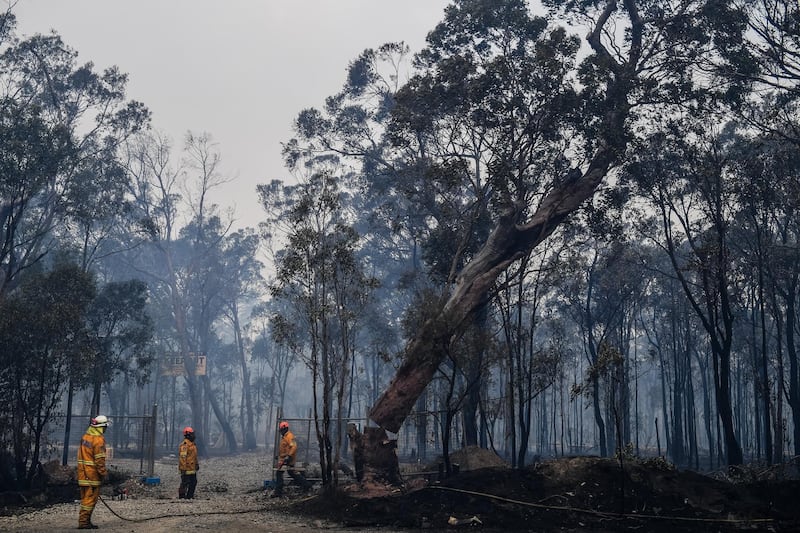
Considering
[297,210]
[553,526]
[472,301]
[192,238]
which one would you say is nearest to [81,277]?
[297,210]

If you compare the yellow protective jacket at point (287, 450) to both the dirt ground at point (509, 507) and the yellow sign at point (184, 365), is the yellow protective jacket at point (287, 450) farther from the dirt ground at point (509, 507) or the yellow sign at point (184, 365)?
the yellow sign at point (184, 365)

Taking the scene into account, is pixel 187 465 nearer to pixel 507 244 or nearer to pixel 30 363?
pixel 30 363

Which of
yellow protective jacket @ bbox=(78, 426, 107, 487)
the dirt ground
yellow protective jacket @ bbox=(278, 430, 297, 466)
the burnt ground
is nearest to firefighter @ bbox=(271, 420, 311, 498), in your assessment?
yellow protective jacket @ bbox=(278, 430, 297, 466)

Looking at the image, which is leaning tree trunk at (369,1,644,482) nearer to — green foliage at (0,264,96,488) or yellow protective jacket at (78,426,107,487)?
yellow protective jacket at (78,426,107,487)

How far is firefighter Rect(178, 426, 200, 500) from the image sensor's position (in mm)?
16375

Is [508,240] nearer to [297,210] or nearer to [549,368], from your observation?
[549,368]

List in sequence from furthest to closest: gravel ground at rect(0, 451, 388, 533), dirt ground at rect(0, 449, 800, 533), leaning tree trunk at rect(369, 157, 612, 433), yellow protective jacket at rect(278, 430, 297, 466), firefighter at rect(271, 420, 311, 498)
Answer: leaning tree trunk at rect(369, 157, 612, 433) → yellow protective jacket at rect(278, 430, 297, 466) → firefighter at rect(271, 420, 311, 498) → dirt ground at rect(0, 449, 800, 533) → gravel ground at rect(0, 451, 388, 533)

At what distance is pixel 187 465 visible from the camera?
16.5m

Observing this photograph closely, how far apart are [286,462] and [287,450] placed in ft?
0.93

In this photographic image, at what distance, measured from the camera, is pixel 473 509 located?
13312 mm

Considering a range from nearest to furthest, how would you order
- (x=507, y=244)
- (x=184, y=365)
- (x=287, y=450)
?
(x=287, y=450) → (x=507, y=244) → (x=184, y=365)

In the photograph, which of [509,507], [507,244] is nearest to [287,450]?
[509,507]

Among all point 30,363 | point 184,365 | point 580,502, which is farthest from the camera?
point 184,365

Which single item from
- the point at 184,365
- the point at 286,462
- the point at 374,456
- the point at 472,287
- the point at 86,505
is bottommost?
the point at 86,505
